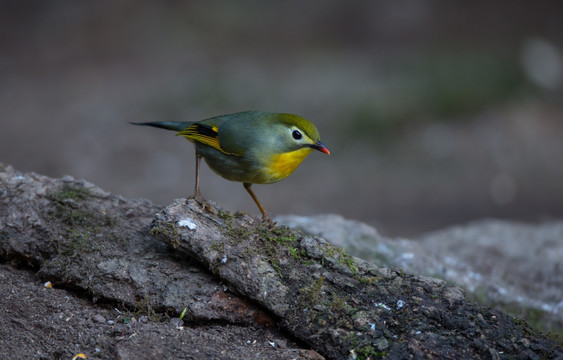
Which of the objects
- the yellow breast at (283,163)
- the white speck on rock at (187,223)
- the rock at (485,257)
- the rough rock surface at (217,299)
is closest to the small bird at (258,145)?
the yellow breast at (283,163)

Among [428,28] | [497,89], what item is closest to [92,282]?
[497,89]

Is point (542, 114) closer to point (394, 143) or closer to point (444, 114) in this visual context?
point (444, 114)

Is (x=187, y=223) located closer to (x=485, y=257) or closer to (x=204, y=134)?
(x=204, y=134)

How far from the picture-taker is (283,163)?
413cm

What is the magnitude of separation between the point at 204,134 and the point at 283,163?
646 mm

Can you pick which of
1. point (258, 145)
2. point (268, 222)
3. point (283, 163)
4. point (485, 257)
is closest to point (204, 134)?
point (258, 145)

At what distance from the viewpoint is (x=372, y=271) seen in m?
3.60

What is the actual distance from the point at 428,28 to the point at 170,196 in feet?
28.1

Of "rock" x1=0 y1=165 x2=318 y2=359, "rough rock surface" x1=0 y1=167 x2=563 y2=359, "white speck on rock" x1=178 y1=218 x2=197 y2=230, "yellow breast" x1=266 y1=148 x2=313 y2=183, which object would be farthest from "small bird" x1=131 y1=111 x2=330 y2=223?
"rock" x1=0 y1=165 x2=318 y2=359

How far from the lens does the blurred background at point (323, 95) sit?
34.3 feet

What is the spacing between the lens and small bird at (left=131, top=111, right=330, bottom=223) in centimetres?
410

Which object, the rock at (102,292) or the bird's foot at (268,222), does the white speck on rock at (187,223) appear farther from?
the bird's foot at (268,222)

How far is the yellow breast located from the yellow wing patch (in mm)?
360

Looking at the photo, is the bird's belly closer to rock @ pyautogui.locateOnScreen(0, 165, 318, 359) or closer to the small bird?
the small bird
